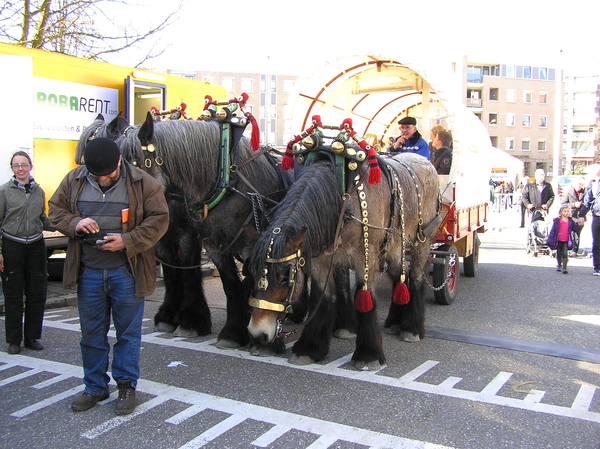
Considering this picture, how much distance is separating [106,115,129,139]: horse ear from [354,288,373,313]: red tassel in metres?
2.33

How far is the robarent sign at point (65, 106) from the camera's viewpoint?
6246mm

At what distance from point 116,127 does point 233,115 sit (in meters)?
1.00

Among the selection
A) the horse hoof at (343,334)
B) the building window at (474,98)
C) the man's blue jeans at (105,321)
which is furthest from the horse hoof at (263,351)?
the building window at (474,98)

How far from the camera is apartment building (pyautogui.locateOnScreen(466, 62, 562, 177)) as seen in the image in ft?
162

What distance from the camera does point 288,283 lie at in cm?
356

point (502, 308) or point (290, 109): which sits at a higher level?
point (290, 109)

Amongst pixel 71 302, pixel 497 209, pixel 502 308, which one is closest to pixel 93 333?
pixel 71 302

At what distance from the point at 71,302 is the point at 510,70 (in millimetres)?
51155

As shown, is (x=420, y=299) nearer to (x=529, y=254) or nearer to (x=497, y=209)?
(x=529, y=254)

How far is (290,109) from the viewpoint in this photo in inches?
267

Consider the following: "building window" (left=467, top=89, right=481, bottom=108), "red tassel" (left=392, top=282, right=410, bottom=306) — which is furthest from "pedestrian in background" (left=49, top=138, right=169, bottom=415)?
"building window" (left=467, top=89, right=481, bottom=108)

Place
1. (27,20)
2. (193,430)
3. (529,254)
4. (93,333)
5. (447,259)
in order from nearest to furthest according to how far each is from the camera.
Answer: (193,430), (93,333), (447,259), (27,20), (529,254)

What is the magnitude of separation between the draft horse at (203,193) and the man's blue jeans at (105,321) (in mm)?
1061

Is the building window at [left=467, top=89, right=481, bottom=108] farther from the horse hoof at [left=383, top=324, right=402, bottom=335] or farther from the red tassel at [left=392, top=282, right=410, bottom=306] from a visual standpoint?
the red tassel at [left=392, top=282, right=410, bottom=306]
